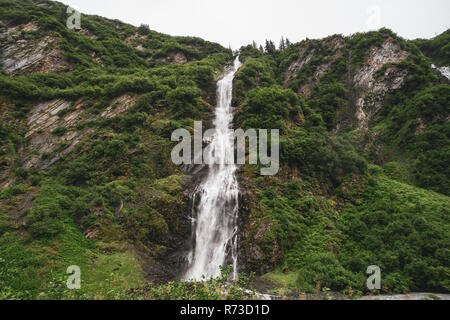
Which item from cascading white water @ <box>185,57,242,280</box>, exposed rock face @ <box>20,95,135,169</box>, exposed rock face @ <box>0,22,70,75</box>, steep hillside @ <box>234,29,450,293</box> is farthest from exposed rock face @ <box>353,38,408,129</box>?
exposed rock face @ <box>0,22,70,75</box>

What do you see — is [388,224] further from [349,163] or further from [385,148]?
[385,148]

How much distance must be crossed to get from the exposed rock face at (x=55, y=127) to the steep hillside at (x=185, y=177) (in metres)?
0.14

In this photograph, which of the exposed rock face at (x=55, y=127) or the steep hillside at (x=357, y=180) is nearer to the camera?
the steep hillside at (x=357, y=180)

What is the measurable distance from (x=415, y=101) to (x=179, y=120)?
28866 millimetres

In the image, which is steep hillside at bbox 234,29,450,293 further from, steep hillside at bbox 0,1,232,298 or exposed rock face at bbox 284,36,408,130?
steep hillside at bbox 0,1,232,298

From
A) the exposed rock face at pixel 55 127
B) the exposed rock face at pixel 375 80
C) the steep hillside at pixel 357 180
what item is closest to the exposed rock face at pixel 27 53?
the exposed rock face at pixel 55 127

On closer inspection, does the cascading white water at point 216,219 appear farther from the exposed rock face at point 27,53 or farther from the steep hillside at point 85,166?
the exposed rock face at point 27,53

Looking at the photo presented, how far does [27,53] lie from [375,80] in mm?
49127

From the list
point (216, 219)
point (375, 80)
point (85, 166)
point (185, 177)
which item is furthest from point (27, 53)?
point (375, 80)

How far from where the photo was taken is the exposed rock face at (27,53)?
2864cm

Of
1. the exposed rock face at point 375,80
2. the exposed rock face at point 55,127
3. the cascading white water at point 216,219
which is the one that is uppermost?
the exposed rock face at point 375,80

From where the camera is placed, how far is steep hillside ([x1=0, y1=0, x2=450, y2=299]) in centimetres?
1270

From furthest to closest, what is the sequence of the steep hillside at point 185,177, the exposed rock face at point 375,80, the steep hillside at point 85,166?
1. the exposed rock face at point 375,80
2. the steep hillside at point 185,177
3. the steep hillside at point 85,166

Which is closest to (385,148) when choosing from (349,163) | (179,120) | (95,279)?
(349,163)
